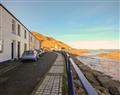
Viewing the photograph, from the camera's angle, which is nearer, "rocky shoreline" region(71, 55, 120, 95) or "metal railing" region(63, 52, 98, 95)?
"metal railing" region(63, 52, 98, 95)

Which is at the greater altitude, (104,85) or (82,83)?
(82,83)

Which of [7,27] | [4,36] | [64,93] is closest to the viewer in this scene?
[64,93]

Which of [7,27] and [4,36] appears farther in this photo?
[7,27]

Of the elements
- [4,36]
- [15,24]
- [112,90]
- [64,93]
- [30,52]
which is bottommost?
[112,90]

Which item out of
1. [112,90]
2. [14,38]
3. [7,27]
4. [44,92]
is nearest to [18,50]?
[14,38]

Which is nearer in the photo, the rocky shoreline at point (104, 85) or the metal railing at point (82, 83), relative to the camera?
the metal railing at point (82, 83)

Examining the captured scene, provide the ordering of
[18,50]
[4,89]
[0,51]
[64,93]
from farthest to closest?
[18,50] → [0,51] → [4,89] → [64,93]

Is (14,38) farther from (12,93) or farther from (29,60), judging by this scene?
(12,93)

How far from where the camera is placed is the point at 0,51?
17344 millimetres

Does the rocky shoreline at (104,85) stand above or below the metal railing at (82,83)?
below

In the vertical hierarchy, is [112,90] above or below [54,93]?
below

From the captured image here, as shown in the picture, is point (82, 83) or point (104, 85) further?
point (104, 85)

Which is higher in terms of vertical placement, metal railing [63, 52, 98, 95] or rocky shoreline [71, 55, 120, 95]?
metal railing [63, 52, 98, 95]

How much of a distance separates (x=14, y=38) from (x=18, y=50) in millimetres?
3273
